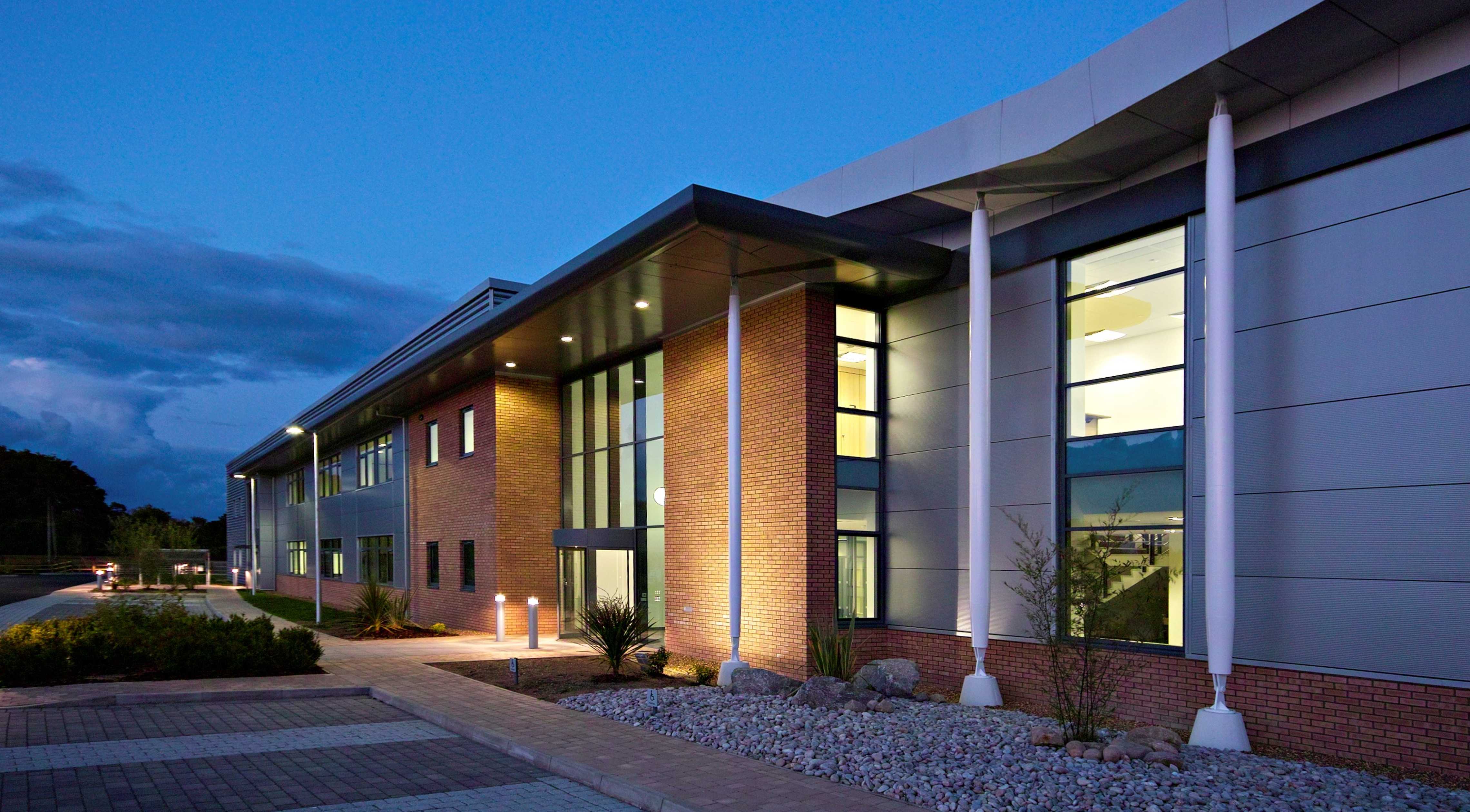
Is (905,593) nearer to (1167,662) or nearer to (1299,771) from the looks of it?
(1167,662)

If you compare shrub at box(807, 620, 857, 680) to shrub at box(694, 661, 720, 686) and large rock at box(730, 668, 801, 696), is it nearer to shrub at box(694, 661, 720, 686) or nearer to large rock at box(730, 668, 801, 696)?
large rock at box(730, 668, 801, 696)

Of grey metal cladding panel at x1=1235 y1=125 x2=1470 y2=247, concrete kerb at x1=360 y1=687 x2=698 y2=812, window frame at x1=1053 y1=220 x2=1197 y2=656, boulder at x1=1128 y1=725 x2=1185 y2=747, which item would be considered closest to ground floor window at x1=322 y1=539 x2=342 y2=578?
concrete kerb at x1=360 y1=687 x2=698 y2=812

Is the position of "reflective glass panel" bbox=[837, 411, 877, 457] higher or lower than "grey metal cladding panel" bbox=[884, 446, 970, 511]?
higher

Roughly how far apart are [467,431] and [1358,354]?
1959cm

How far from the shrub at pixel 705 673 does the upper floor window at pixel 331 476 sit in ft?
82.8

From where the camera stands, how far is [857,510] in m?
14.8

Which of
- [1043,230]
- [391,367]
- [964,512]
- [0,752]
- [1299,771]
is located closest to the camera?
[1299,771]

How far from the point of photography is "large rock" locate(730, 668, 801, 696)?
12281 mm

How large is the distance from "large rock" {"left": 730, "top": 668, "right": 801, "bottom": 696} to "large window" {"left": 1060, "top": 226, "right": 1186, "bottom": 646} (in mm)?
3961

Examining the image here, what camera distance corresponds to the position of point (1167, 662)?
1066cm

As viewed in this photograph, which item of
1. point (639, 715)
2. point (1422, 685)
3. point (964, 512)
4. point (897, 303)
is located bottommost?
point (639, 715)

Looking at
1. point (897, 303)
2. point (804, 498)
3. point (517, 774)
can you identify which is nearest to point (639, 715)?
point (517, 774)

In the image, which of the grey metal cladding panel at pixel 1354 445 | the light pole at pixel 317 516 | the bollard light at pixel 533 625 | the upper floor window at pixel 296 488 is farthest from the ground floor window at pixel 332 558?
the grey metal cladding panel at pixel 1354 445

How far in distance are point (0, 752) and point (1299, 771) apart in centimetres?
1179
